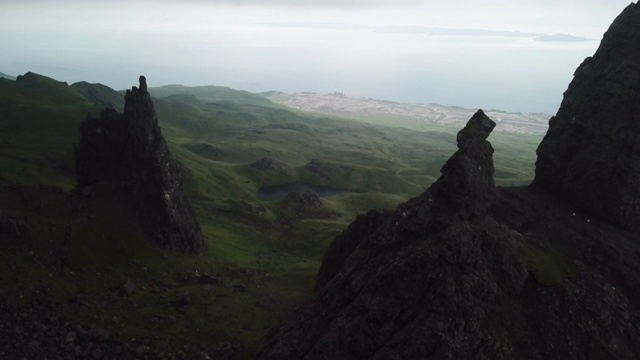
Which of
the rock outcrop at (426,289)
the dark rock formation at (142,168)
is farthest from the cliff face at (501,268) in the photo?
the dark rock formation at (142,168)

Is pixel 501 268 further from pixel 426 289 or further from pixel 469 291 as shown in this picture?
pixel 426 289

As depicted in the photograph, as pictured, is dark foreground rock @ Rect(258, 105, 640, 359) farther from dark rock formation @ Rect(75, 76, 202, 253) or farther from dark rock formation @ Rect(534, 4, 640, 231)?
dark rock formation @ Rect(75, 76, 202, 253)

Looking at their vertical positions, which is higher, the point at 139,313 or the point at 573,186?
the point at 573,186

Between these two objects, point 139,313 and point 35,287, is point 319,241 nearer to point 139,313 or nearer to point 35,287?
point 139,313

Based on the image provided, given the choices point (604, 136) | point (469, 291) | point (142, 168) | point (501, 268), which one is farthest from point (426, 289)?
point (142, 168)

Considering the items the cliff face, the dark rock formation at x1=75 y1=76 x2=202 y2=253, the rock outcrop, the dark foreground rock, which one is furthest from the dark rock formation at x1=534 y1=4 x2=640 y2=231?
the dark rock formation at x1=75 y1=76 x2=202 y2=253

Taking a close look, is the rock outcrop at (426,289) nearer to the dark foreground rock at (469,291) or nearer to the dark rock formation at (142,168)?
the dark foreground rock at (469,291)

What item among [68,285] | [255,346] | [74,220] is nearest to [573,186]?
[255,346]
